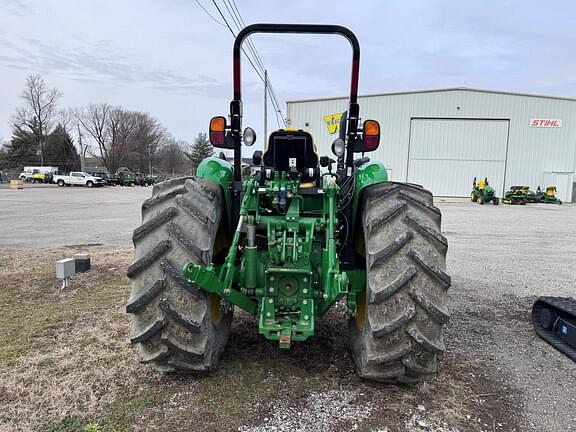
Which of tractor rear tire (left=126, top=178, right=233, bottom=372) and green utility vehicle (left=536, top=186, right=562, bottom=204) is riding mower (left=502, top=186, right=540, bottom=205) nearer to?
green utility vehicle (left=536, top=186, right=562, bottom=204)

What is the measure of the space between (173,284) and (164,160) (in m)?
84.4

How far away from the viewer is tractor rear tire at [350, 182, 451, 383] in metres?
2.61

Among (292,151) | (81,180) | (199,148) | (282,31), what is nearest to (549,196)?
(292,151)

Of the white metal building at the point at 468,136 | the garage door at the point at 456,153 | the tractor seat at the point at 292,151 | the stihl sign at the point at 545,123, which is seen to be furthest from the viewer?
the stihl sign at the point at 545,123

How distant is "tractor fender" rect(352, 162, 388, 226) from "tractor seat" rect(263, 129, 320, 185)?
1.32 feet

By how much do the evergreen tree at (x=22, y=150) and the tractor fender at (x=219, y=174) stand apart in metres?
72.9

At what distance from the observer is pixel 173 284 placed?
8.75 feet

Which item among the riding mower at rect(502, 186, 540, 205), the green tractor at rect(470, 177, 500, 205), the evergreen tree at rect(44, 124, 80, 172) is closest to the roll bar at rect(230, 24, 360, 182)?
the green tractor at rect(470, 177, 500, 205)

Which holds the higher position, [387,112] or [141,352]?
[387,112]

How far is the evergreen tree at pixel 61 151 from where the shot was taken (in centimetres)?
6531

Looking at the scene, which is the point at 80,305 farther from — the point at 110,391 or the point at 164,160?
the point at 164,160

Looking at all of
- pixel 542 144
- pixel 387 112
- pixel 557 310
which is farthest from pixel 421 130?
pixel 557 310

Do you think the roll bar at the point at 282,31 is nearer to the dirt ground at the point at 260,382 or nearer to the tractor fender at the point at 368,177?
the tractor fender at the point at 368,177

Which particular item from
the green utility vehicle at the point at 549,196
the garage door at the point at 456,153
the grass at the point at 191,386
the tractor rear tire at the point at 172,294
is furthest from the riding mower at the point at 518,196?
the tractor rear tire at the point at 172,294
